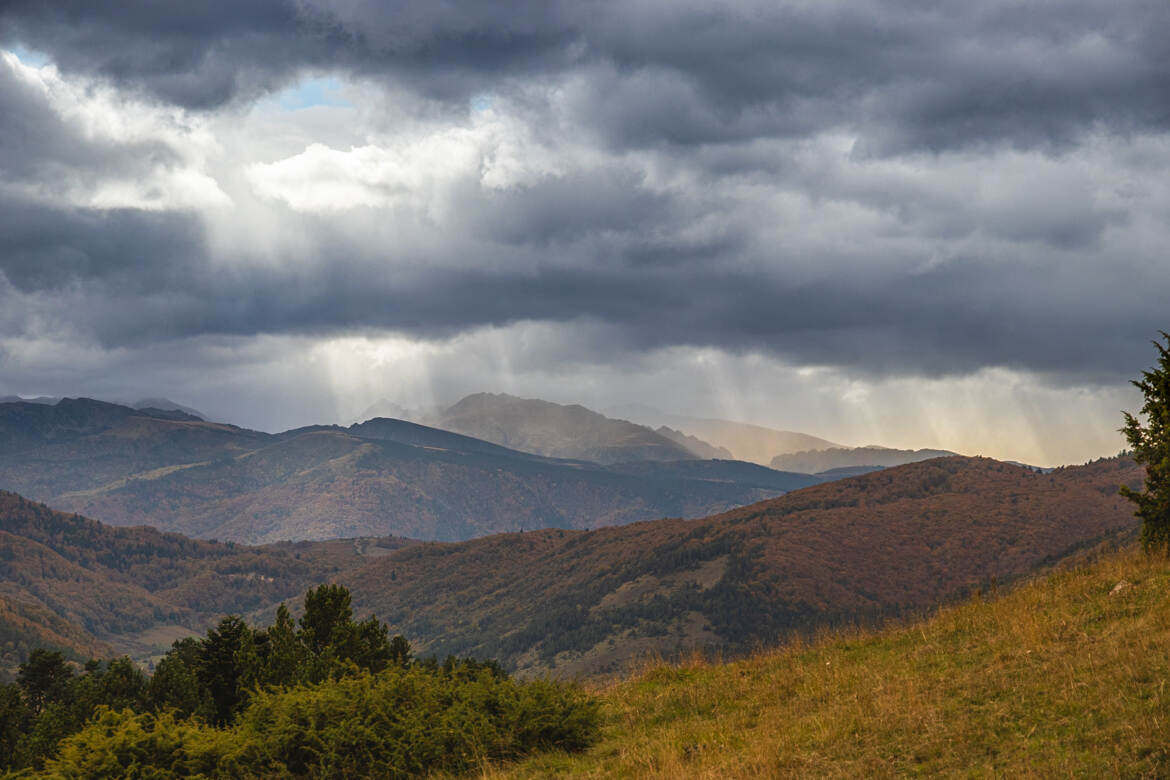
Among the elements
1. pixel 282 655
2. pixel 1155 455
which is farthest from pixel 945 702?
pixel 282 655

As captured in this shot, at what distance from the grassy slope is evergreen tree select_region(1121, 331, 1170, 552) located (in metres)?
5.70

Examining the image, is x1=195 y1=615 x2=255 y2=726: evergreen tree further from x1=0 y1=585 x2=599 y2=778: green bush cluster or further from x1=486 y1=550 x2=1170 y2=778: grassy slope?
x1=486 y1=550 x2=1170 y2=778: grassy slope

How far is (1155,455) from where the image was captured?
31125 millimetres

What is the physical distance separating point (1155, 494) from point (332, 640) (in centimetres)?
3807

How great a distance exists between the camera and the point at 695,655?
24672mm

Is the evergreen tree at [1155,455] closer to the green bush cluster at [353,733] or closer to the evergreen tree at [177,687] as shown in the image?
the green bush cluster at [353,733]

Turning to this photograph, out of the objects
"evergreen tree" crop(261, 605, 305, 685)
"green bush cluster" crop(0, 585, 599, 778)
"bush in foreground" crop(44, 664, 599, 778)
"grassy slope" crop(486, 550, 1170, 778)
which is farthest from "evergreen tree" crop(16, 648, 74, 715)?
"grassy slope" crop(486, 550, 1170, 778)

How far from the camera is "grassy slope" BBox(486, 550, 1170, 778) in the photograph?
43.6ft

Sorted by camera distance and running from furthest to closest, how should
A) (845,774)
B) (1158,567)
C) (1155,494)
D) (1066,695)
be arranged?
(1155,494), (1158,567), (1066,695), (845,774)

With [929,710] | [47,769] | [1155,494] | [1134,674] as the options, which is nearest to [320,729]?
[47,769]

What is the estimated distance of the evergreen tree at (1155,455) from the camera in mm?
28484

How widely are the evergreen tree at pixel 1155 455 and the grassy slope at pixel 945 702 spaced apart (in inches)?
224

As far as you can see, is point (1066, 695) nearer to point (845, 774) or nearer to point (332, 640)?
point (845, 774)

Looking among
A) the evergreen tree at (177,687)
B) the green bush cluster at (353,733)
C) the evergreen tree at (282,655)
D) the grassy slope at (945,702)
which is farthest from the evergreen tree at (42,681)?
the grassy slope at (945,702)
